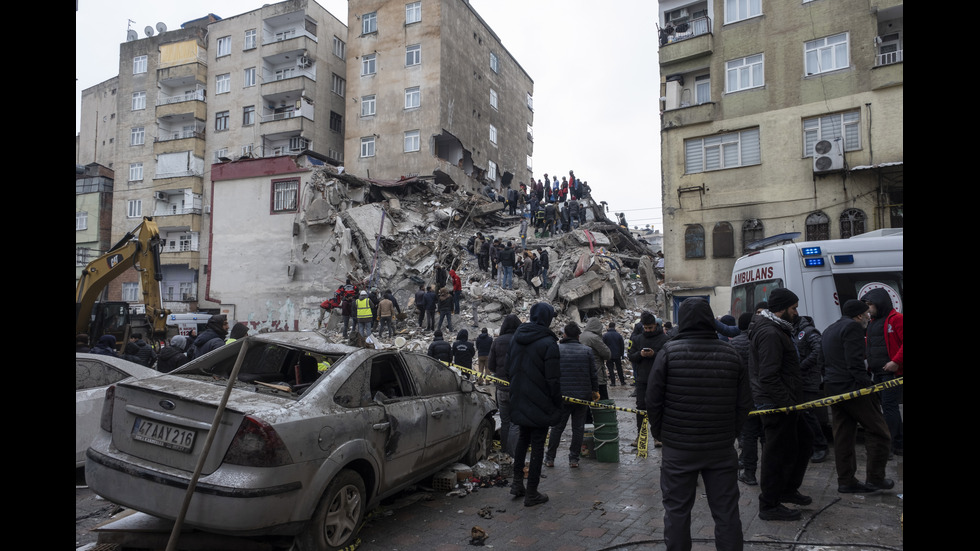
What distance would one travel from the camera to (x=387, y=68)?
36.2 metres

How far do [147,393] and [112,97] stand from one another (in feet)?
186

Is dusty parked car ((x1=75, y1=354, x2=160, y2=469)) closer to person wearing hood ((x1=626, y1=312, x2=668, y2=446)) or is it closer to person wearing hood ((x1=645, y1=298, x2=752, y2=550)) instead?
person wearing hood ((x1=645, y1=298, x2=752, y2=550))

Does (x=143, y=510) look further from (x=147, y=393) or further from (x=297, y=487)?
(x=297, y=487)

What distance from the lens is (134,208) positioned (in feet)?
139

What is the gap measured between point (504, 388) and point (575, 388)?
1046 mm

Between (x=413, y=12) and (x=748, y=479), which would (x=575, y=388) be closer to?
(x=748, y=479)

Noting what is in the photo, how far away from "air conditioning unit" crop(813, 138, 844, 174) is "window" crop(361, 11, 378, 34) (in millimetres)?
27581

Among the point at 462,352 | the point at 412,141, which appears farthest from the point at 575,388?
the point at 412,141

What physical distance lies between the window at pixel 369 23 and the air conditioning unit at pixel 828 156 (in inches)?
1086

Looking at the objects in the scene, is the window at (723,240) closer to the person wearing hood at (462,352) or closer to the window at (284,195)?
the person wearing hood at (462,352)

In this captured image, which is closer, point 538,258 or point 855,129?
point 855,129

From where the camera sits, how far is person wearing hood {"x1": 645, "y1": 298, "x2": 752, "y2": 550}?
3.88 meters
